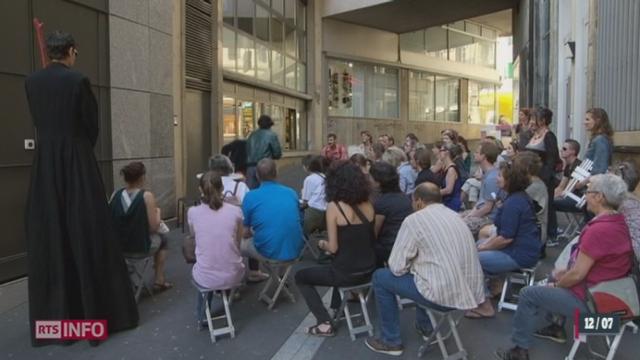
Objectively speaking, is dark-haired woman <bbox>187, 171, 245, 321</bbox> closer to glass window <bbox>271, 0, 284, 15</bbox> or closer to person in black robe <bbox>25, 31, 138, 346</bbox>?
person in black robe <bbox>25, 31, 138, 346</bbox>

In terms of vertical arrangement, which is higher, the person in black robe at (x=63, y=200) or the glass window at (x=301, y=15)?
the glass window at (x=301, y=15)

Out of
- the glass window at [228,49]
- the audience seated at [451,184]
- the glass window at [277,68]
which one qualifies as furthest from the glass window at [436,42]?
the audience seated at [451,184]

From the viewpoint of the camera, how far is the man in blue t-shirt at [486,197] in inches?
237

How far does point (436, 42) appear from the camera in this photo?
27.9 meters

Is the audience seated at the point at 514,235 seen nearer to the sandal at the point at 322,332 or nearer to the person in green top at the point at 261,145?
the sandal at the point at 322,332

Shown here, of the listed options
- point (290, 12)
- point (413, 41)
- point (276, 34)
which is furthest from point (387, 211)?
point (413, 41)

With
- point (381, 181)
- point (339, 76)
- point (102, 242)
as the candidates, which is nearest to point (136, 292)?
point (102, 242)

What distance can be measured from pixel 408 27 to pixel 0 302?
2126 centimetres

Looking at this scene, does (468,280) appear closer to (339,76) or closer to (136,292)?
(136,292)

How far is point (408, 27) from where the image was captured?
24234mm

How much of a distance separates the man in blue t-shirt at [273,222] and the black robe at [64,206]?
132 cm

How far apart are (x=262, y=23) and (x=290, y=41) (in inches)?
125

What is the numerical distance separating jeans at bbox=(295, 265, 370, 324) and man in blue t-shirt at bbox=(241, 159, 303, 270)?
67cm

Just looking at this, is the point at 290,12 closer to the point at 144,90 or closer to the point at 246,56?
the point at 246,56
